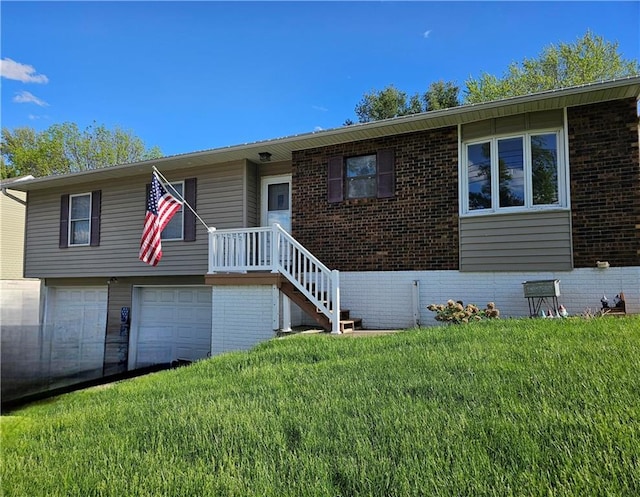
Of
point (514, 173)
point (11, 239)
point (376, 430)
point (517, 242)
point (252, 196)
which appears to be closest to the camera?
point (376, 430)

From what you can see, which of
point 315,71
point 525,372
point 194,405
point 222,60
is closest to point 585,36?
point 315,71

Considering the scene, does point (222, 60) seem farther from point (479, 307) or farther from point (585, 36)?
point (585, 36)

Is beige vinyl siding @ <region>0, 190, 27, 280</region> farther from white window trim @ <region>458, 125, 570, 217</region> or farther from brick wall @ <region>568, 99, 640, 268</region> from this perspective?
brick wall @ <region>568, 99, 640, 268</region>

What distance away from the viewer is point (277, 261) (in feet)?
29.2

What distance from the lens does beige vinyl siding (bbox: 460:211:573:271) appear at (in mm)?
7895

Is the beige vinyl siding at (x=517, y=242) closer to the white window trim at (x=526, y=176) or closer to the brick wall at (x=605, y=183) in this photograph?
the white window trim at (x=526, y=176)

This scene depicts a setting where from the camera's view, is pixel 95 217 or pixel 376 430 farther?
pixel 95 217

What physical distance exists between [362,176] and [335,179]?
0.61m

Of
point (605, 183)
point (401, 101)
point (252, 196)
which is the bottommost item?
point (605, 183)

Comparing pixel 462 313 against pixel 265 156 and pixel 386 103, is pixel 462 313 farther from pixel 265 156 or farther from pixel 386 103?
pixel 386 103

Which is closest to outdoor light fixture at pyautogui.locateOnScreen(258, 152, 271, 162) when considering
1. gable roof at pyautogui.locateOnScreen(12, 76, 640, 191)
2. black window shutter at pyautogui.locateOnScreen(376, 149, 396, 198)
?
gable roof at pyautogui.locateOnScreen(12, 76, 640, 191)

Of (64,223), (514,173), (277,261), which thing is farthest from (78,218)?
(514,173)

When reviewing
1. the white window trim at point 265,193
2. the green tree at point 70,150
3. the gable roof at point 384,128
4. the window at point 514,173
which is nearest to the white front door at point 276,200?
the white window trim at point 265,193

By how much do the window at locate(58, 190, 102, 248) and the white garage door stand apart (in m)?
1.56
